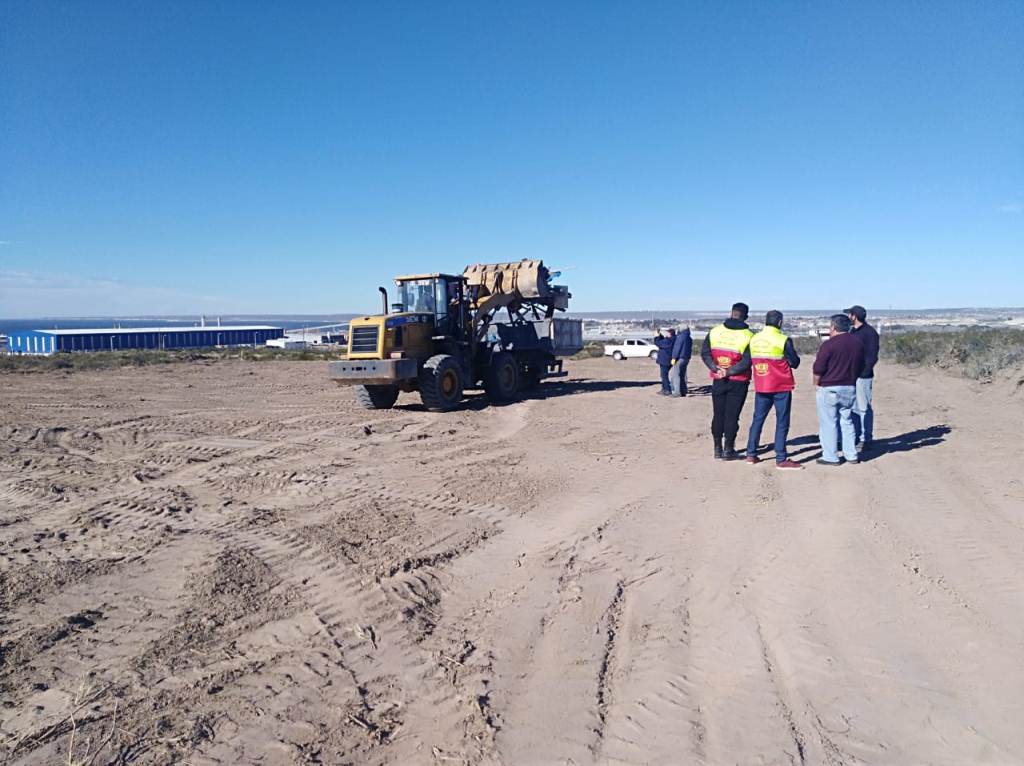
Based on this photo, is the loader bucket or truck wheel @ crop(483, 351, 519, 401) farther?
the loader bucket

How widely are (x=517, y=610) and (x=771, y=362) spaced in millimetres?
4920

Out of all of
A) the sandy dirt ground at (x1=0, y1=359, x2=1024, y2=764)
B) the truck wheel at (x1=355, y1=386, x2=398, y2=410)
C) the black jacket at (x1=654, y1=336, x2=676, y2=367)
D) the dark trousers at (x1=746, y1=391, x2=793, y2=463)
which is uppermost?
the black jacket at (x1=654, y1=336, x2=676, y2=367)

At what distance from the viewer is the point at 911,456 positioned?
903 cm

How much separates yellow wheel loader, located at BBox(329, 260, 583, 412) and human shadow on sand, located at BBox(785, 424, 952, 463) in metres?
6.95

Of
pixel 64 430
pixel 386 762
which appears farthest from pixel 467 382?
pixel 386 762

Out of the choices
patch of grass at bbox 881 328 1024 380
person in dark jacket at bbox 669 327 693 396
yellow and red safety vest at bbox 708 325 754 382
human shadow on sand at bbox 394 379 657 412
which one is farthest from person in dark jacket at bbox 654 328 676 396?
patch of grass at bbox 881 328 1024 380

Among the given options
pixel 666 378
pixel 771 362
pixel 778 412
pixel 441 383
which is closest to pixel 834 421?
pixel 778 412

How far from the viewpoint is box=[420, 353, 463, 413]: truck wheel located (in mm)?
14477

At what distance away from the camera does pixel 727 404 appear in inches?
351

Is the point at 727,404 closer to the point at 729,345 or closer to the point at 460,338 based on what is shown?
the point at 729,345

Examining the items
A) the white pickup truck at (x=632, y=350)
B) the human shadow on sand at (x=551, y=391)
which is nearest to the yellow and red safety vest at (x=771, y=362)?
the human shadow on sand at (x=551, y=391)

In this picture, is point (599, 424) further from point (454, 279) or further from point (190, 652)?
point (190, 652)

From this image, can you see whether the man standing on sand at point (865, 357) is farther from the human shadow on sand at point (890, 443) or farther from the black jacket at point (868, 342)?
the human shadow on sand at point (890, 443)

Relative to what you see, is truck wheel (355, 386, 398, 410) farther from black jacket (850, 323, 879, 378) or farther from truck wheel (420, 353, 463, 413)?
black jacket (850, 323, 879, 378)
